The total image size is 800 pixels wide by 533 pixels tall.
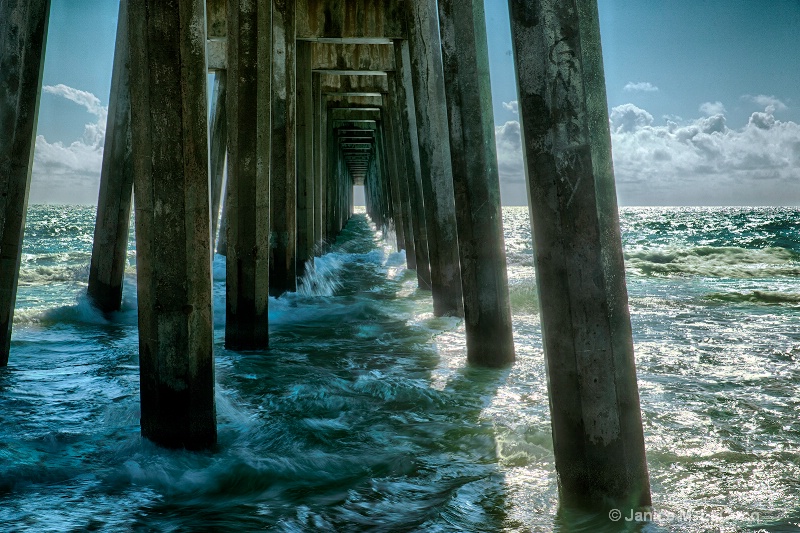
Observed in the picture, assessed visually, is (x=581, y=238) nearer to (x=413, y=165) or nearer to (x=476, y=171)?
(x=476, y=171)

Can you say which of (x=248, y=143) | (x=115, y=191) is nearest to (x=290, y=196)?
(x=115, y=191)

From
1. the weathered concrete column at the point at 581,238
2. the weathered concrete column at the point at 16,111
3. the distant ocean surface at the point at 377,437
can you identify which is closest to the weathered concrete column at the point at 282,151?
the distant ocean surface at the point at 377,437

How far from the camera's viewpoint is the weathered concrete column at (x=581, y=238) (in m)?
2.10

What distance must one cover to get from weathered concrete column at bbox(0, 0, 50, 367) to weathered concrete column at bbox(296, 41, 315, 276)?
5.76 m

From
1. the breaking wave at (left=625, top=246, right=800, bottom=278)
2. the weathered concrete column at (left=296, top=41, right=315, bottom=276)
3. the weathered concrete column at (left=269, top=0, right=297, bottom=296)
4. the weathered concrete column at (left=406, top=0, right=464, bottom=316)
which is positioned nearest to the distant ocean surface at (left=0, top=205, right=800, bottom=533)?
the weathered concrete column at (left=406, top=0, right=464, bottom=316)

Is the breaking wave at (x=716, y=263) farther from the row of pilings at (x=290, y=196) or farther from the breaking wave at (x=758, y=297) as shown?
the row of pilings at (x=290, y=196)

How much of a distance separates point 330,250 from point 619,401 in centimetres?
1712

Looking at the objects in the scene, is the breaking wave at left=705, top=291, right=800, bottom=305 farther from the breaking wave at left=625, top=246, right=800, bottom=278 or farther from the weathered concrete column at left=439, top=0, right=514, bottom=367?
the weathered concrete column at left=439, top=0, right=514, bottom=367

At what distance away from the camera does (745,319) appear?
308 inches

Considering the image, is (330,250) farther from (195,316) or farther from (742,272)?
(195,316)

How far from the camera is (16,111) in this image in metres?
4.08

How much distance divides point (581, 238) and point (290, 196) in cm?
548

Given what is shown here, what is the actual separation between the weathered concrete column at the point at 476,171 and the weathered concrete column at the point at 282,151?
3.12 m

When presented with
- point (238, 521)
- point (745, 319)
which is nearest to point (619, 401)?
point (238, 521)
